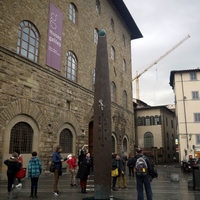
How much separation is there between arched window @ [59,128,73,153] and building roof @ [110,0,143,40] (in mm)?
16040

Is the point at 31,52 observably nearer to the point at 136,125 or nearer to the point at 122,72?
the point at 122,72

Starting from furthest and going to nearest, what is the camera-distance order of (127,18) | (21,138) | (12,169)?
1. (127,18)
2. (21,138)
3. (12,169)

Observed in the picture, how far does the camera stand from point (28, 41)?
13.6 metres

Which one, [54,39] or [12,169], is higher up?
[54,39]

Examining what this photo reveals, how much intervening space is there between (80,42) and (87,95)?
13.8 feet

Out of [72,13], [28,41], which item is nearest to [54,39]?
[28,41]

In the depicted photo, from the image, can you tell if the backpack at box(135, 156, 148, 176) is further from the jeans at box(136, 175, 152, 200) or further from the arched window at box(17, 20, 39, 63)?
the arched window at box(17, 20, 39, 63)

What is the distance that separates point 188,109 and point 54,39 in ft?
61.7

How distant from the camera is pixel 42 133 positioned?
45.0ft

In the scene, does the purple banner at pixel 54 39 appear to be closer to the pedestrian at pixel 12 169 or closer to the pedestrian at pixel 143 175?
the pedestrian at pixel 12 169

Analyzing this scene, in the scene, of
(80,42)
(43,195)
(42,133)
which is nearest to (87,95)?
(80,42)

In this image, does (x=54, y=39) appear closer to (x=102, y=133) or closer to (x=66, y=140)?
(x=66, y=140)

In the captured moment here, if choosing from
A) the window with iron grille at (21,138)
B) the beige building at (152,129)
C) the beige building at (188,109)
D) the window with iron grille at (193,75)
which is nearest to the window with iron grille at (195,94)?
the beige building at (188,109)

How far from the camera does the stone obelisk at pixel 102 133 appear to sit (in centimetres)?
652
